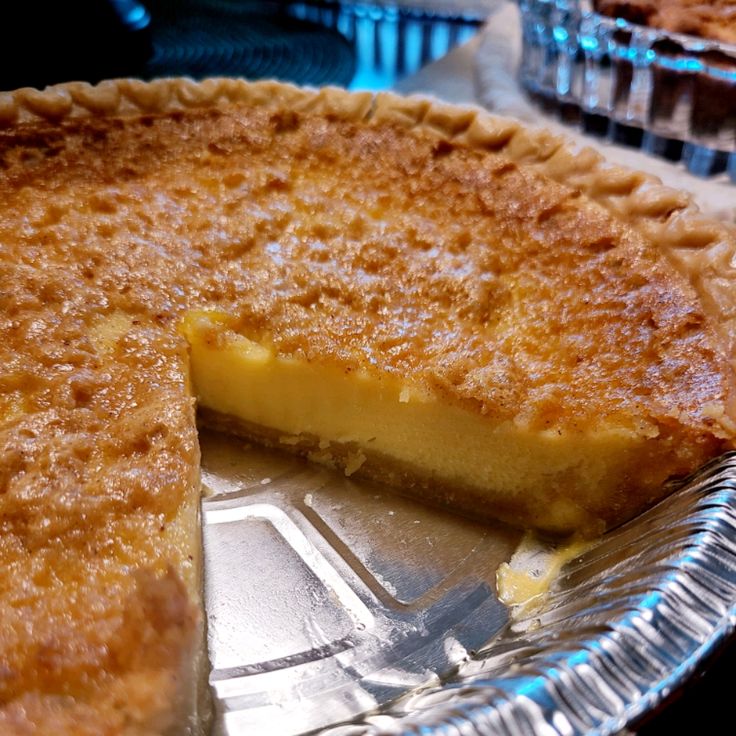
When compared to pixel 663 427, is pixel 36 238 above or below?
above

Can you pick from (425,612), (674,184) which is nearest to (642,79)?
(674,184)

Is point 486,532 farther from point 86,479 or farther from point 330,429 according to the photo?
point 86,479

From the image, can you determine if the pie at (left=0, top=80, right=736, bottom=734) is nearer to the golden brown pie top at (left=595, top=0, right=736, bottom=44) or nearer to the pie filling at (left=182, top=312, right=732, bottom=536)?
the pie filling at (left=182, top=312, right=732, bottom=536)

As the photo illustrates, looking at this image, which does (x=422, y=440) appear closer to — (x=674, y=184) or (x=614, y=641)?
(x=614, y=641)

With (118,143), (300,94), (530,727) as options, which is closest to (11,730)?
(530,727)

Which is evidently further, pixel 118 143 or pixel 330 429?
pixel 118 143

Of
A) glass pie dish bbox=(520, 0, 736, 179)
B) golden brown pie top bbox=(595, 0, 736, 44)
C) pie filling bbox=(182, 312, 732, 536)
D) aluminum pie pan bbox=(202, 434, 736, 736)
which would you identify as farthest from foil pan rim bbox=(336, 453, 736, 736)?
golden brown pie top bbox=(595, 0, 736, 44)

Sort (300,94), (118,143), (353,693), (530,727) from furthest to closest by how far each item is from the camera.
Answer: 1. (300,94)
2. (118,143)
3. (353,693)
4. (530,727)

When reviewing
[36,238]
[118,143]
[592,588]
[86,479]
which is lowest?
[592,588]
